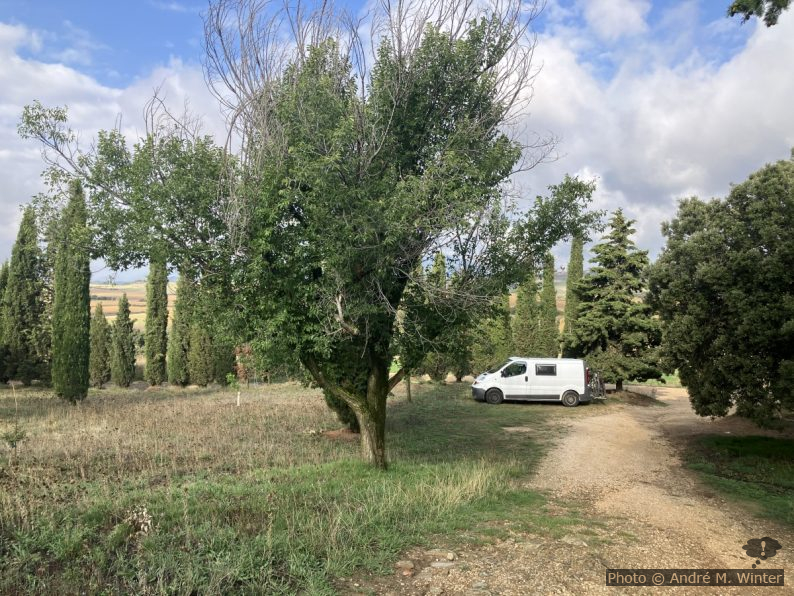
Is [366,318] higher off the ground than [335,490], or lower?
higher

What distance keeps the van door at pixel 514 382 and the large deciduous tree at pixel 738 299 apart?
8.79 m

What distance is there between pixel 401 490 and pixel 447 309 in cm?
274

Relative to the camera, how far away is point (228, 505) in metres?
5.95

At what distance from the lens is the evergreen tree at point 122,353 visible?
25.7 m

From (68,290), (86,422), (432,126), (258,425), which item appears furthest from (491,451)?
(68,290)

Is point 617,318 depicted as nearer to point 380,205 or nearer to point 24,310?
point 380,205

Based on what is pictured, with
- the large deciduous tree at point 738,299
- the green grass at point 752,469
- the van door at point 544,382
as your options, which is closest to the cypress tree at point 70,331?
the van door at point 544,382

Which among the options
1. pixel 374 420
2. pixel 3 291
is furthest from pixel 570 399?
pixel 3 291

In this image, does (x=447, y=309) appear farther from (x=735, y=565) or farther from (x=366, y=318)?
(x=735, y=565)

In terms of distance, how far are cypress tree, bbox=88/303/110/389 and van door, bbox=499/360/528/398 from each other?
1993 centimetres

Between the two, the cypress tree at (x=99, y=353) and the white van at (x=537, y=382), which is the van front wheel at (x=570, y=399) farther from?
the cypress tree at (x=99, y=353)

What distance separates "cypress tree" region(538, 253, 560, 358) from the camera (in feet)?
98.0

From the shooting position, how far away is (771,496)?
325 inches

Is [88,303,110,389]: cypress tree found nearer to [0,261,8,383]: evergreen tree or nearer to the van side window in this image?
[0,261,8,383]: evergreen tree
